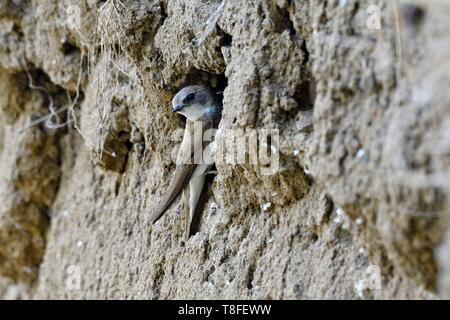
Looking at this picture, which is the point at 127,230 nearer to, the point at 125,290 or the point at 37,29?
the point at 125,290

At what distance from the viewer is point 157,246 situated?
390cm

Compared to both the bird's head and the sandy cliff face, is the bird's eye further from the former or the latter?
the sandy cliff face

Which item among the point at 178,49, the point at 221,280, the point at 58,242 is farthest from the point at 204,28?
the point at 58,242

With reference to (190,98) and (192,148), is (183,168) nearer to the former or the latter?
(192,148)

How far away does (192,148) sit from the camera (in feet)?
11.9

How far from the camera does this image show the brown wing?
12.0 ft

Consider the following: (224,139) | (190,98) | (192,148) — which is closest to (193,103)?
(190,98)

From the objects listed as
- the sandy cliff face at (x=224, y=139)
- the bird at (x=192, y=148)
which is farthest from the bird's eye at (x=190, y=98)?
the sandy cliff face at (x=224, y=139)

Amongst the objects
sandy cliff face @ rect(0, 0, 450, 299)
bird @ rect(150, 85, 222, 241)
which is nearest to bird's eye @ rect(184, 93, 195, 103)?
bird @ rect(150, 85, 222, 241)

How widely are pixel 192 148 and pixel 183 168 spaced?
10 cm

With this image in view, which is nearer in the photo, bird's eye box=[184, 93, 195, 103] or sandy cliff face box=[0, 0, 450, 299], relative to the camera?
sandy cliff face box=[0, 0, 450, 299]

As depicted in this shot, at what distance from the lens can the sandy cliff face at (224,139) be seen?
2.31 meters

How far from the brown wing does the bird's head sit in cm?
5

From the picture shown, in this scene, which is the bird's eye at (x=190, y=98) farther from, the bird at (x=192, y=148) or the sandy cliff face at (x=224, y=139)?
the sandy cliff face at (x=224, y=139)
